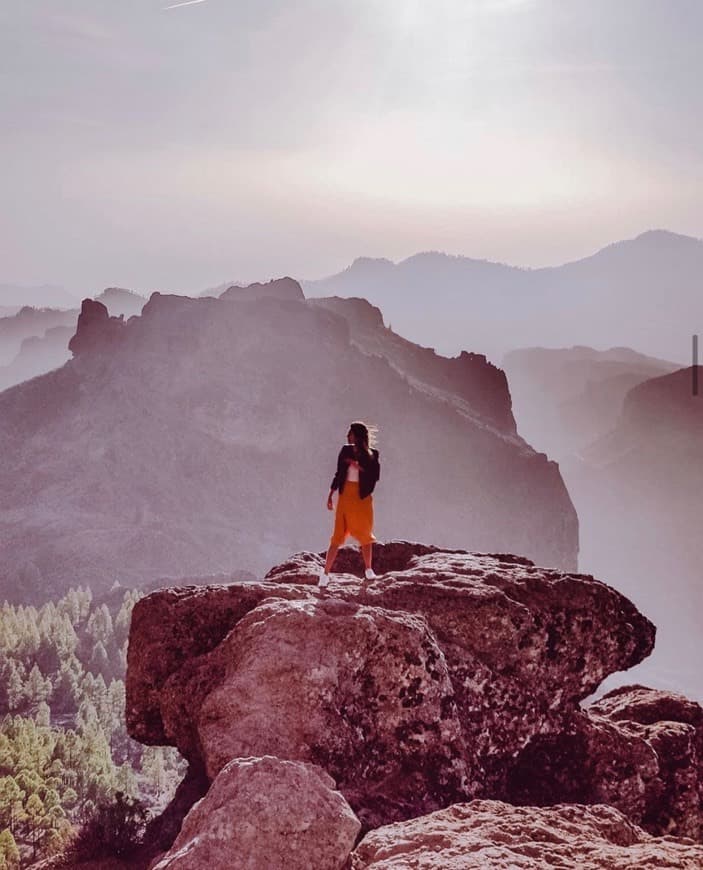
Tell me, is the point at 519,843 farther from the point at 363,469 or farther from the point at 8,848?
the point at 8,848

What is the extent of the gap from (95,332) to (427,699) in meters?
174

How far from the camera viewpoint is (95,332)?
574 feet

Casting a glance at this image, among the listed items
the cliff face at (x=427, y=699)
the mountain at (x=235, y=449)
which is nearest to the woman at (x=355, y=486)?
the cliff face at (x=427, y=699)

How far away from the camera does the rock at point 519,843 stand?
8.79 m

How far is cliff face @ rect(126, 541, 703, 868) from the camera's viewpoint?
1206cm

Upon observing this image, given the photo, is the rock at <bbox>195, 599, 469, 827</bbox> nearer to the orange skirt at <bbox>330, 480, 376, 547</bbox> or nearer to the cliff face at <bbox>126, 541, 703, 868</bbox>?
the cliff face at <bbox>126, 541, 703, 868</bbox>

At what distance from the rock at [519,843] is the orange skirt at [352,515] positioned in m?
5.95

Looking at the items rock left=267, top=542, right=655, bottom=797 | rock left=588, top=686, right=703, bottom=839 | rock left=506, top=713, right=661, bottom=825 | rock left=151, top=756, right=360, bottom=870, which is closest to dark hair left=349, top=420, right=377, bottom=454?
rock left=267, top=542, right=655, bottom=797

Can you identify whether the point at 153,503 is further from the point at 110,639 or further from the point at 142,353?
the point at 110,639

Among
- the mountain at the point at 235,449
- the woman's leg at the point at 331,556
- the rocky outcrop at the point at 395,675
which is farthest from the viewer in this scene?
the mountain at the point at 235,449

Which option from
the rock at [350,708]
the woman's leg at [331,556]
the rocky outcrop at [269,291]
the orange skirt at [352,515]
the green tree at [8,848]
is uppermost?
the rocky outcrop at [269,291]

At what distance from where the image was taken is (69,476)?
5768 inches

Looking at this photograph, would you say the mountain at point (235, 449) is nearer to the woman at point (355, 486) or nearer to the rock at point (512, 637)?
the woman at point (355, 486)

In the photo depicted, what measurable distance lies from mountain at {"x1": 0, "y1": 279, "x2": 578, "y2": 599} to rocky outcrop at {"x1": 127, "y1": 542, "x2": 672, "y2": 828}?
120m
